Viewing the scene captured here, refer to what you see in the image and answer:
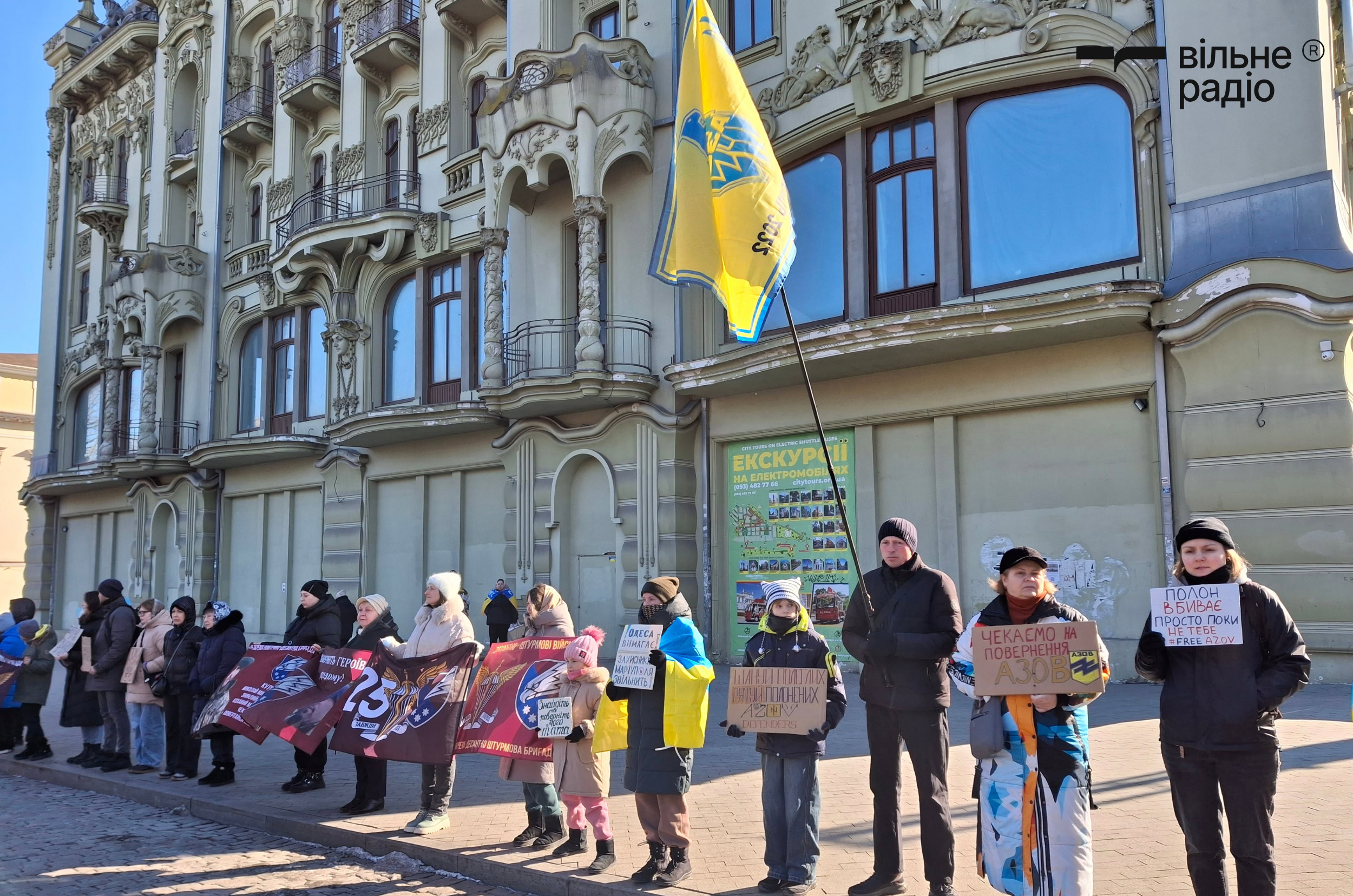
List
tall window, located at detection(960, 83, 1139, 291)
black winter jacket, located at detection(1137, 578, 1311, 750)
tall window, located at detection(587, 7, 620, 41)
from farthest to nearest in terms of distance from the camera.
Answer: tall window, located at detection(587, 7, 620, 41) → tall window, located at detection(960, 83, 1139, 291) → black winter jacket, located at detection(1137, 578, 1311, 750)

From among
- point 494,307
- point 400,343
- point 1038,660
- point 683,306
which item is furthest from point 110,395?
point 1038,660

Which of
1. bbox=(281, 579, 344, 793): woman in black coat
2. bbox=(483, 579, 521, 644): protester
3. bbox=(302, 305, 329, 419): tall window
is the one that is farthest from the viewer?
bbox=(302, 305, 329, 419): tall window

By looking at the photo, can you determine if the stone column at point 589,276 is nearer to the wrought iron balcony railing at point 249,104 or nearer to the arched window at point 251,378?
the arched window at point 251,378

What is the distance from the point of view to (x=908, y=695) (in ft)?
18.4

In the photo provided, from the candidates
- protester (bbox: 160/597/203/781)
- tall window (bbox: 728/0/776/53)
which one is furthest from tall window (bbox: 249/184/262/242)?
protester (bbox: 160/597/203/781)

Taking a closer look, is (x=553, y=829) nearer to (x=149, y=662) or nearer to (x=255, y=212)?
(x=149, y=662)

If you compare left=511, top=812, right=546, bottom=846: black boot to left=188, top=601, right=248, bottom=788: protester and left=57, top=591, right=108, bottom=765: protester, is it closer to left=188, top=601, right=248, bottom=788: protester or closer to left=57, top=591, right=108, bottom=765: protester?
left=188, top=601, right=248, bottom=788: protester

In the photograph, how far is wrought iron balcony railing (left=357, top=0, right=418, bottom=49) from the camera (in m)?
23.3

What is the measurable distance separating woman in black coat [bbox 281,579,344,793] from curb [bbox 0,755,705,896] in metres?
0.72

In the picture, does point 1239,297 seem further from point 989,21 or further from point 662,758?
point 662,758

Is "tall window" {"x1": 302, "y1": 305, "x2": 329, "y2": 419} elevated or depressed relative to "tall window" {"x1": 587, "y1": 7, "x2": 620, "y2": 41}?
depressed

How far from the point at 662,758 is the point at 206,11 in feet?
101

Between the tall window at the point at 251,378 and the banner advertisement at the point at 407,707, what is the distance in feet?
68.6

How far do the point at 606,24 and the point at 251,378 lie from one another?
14.1 meters
